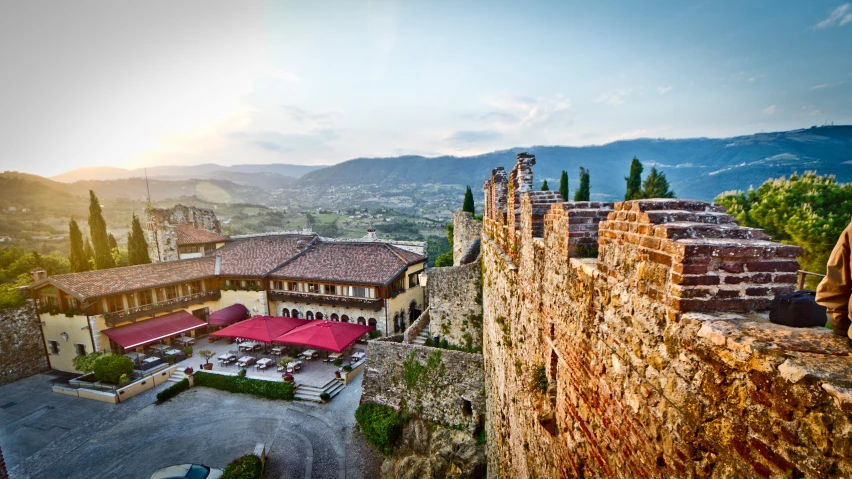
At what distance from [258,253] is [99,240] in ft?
52.4

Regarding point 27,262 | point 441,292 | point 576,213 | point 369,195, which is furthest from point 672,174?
point 27,262

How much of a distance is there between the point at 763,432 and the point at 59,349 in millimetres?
36177

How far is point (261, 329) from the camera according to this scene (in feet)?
77.0

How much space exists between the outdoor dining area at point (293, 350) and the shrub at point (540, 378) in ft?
55.2

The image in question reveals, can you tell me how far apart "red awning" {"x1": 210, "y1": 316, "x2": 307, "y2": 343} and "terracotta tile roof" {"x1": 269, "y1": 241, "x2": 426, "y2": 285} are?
399 cm

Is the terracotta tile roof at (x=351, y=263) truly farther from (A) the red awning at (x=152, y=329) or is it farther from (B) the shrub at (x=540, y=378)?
(B) the shrub at (x=540, y=378)

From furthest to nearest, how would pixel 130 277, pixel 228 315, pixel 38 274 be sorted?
pixel 228 315, pixel 130 277, pixel 38 274

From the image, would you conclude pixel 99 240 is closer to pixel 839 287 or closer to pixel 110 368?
pixel 110 368

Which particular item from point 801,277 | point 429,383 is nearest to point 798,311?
point 801,277

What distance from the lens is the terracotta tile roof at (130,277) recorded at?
2309cm

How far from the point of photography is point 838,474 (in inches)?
53.9

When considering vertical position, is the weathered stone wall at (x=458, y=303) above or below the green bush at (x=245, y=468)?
above

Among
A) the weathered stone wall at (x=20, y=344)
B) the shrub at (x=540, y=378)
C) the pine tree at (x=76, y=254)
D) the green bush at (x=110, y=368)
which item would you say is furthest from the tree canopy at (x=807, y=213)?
the pine tree at (x=76, y=254)

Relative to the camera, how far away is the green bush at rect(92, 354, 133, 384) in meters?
20.5
